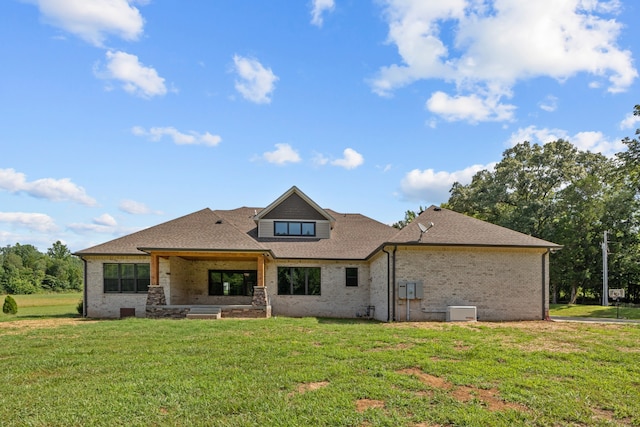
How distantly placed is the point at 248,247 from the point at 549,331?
1124 centimetres

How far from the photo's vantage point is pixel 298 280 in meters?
20.8

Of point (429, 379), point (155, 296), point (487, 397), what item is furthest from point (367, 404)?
point (155, 296)

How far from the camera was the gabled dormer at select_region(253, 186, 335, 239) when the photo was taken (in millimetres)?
22562

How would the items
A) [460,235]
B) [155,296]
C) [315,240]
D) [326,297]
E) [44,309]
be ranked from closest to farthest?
1. [460,235]
2. [155,296]
3. [326,297]
4. [315,240]
5. [44,309]

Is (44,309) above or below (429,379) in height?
below

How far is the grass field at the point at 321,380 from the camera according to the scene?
17.7 feet

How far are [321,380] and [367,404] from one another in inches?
49.1

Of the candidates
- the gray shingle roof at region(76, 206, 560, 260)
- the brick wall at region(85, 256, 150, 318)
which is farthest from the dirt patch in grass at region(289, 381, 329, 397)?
the brick wall at region(85, 256, 150, 318)

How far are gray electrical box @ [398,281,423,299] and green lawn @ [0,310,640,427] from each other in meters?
4.58

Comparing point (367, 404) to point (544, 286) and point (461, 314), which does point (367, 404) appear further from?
point (544, 286)

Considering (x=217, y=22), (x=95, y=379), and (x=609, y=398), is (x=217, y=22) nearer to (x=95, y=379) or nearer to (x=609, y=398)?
(x=95, y=379)

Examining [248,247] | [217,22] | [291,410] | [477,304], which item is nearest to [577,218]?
[477,304]

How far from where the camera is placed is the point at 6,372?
7.66 meters

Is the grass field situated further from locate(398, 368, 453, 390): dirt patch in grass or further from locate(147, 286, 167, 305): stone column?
locate(147, 286, 167, 305): stone column
